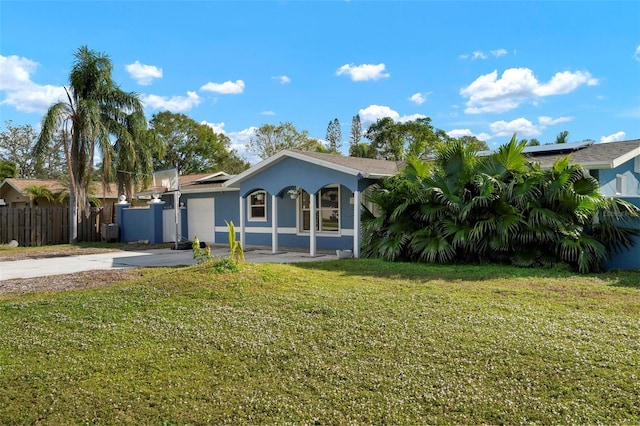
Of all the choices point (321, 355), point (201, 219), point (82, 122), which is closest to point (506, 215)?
point (321, 355)

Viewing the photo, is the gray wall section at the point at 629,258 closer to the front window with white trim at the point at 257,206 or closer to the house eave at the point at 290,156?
the house eave at the point at 290,156

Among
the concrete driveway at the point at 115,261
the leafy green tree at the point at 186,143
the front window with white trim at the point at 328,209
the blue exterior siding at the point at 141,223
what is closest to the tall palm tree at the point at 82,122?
the blue exterior siding at the point at 141,223

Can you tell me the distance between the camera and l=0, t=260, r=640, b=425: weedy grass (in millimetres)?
3402

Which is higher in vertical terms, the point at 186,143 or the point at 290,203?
the point at 186,143

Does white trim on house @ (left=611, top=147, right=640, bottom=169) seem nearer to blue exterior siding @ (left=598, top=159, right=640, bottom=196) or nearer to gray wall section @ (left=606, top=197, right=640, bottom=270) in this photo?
blue exterior siding @ (left=598, top=159, right=640, bottom=196)

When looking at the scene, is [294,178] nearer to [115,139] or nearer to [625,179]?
[625,179]

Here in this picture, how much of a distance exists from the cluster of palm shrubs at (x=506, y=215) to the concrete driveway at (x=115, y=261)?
3.04m

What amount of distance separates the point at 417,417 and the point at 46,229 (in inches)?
838

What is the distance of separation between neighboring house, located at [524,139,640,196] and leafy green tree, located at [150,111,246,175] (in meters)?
35.6

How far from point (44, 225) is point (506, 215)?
19.3 metres

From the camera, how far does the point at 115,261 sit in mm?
13164

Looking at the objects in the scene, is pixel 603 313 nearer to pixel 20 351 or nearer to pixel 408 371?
pixel 408 371

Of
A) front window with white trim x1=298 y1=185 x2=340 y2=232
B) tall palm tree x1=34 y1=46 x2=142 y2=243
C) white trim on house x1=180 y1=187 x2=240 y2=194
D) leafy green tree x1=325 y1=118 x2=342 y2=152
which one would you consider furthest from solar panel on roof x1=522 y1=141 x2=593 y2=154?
leafy green tree x1=325 y1=118 x2=342 y2=152

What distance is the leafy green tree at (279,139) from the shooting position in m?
46.6
